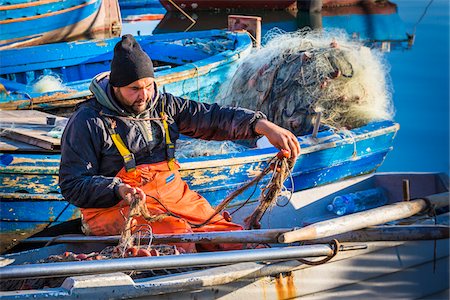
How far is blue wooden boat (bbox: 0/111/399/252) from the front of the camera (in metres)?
6.31

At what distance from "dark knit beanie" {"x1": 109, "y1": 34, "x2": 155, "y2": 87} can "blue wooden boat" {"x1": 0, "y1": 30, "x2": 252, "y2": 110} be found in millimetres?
4350

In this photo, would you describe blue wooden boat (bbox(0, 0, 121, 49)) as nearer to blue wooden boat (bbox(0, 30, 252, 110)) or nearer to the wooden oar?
blue wooden boat (bbox(0, 30, 252, 110))

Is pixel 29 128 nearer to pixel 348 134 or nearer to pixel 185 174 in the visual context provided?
pixel 185 174

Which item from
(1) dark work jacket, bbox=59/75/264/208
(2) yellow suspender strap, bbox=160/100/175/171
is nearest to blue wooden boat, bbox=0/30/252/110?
(1) dark work jacket, bbox=59/75/264/208

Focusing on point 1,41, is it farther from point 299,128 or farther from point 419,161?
point 299,128

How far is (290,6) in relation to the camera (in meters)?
24.9

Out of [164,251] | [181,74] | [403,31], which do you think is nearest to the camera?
[164,251]

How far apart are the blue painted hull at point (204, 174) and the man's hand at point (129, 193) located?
1.93m

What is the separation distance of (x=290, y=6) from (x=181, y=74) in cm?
1651

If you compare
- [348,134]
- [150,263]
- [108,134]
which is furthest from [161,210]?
[348,134]

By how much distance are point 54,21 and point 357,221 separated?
1323cm

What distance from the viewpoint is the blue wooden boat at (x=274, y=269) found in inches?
146

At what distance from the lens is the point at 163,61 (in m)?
10.6

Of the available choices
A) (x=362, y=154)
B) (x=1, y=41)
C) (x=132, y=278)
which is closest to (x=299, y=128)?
(x=362, y=154)
